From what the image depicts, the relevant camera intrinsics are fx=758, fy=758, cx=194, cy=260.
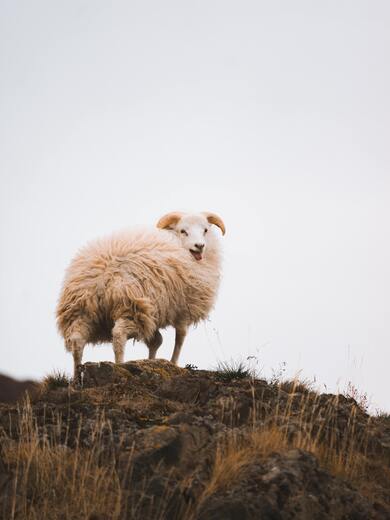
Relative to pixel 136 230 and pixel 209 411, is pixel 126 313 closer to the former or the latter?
pixel 136 230

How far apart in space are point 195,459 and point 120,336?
484cm

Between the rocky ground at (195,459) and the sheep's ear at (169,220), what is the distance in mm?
6036

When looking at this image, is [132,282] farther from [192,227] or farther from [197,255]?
[192,227]

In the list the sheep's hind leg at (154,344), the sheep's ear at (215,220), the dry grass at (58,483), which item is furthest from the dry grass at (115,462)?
the sheep's ear at (215,220)

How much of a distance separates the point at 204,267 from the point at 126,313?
8.14 ft

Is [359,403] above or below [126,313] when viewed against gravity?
below

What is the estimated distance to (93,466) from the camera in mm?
5293

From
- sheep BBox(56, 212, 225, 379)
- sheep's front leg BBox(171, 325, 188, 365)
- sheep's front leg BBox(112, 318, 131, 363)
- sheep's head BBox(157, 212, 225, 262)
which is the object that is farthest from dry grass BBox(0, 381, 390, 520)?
sheep's head BBox(157, 212, 225, 262)

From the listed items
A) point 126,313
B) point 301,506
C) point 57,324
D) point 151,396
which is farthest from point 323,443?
point 57,324

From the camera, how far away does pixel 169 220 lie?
13164mm

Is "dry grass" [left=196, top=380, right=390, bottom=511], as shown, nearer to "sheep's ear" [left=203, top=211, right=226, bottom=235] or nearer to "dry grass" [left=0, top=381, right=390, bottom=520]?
"dry grass" [left=0, top=381, right=390, bottom=520]

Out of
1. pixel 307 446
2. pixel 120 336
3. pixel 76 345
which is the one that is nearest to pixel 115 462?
pixel 307 446

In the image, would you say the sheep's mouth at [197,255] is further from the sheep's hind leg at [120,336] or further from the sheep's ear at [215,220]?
the sheep's hind leg at [120,336]

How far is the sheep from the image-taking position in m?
10.3
